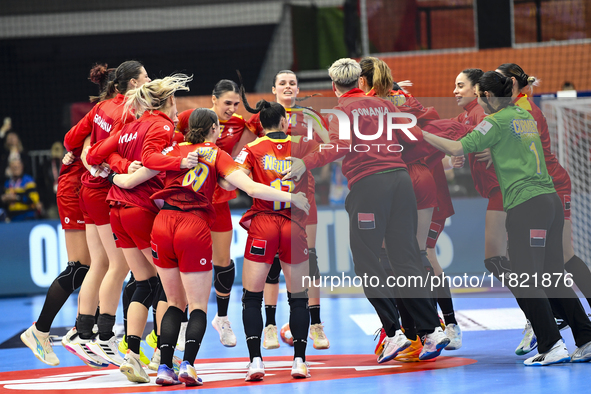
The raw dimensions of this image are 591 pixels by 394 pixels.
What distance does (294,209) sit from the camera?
15.7 ft

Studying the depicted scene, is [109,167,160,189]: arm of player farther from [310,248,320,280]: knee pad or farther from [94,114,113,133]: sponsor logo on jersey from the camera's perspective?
[310,248,320,280]: knee pad

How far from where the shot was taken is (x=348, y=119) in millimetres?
5094

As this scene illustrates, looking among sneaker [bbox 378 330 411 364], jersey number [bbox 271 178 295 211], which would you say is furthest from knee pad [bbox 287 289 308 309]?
sneaker [bbox 378 330 411 364]

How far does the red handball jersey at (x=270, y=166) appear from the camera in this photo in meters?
4.77

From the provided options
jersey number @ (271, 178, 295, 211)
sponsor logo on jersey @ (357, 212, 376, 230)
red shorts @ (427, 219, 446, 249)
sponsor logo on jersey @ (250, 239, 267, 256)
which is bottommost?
red shorts @ (427, 219, 446, 249)

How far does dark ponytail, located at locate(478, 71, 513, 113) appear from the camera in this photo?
4859 millimetres

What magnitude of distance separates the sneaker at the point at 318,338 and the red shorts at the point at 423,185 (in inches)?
53.1

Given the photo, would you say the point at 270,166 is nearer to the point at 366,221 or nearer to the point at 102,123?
the point at 366,221

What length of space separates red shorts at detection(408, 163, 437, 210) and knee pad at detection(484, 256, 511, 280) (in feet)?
2.05

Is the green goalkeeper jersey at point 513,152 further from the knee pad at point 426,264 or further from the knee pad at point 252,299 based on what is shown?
the knee pad at point 252,299

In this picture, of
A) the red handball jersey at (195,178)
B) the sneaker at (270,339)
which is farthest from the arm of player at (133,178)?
the sneaker at (270,339)

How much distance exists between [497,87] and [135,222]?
9.17 ft

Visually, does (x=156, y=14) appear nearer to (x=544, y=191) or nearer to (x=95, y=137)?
(x=95, y=137)

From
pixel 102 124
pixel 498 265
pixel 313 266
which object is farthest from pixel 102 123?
pixel 498 265
